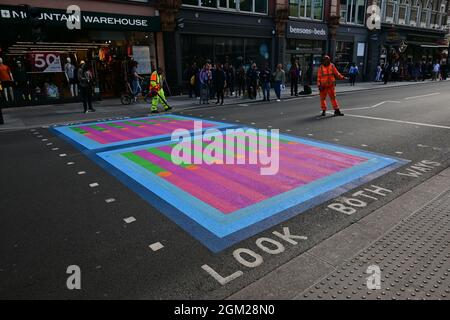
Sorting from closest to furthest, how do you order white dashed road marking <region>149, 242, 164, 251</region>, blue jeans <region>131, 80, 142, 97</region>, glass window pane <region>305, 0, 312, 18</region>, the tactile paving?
1. the tactile paving
2. white dashed road marking <region>149, 242, 164, 251</region>
3. blue jeans <region>131, 80, 142, 97</region>
4. glass window pane <region>305, 0, 312, 18</region>

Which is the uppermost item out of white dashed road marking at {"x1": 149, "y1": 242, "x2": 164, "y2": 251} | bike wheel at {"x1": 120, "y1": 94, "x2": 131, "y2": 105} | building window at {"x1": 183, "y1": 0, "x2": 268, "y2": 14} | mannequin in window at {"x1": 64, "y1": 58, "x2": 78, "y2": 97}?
building window at {"x1": 183, "y1": 0, "x2": 268, "y2": 14}

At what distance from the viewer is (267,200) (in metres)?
4.52

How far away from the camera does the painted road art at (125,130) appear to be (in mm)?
8477

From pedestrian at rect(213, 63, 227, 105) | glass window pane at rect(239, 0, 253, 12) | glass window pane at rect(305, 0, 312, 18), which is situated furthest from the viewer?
glass window pane at rect(305, 0, 312, 18)

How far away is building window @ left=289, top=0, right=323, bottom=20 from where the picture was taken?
81.9ft

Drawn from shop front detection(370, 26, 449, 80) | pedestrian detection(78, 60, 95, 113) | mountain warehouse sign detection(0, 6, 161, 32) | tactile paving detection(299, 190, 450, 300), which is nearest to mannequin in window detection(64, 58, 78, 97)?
mountain warehouse sign detection(0, 6, 161, 32)

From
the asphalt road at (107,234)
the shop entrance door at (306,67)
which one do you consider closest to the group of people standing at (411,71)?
the shop entrance door at (306,67)

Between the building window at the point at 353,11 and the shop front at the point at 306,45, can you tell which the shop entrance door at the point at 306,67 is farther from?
the building window at the point at 353,11

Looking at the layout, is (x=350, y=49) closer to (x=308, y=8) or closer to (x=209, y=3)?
(x=308, y=8)

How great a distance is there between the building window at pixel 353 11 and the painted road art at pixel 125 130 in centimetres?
2410

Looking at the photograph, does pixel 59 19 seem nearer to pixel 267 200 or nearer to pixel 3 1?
pixel 3 1

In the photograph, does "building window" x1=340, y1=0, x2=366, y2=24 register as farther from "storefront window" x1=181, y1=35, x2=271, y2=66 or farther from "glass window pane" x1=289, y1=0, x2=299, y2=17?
"storefront window" x1=181, y1=35, x2=271, y2=66

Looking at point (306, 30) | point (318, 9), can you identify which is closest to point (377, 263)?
point (306, 30)
